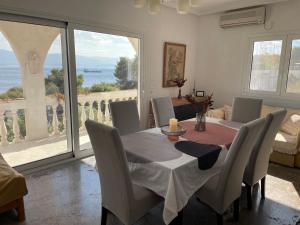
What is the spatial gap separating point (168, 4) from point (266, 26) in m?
1.85

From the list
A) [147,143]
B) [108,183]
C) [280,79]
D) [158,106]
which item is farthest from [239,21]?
[108,183]

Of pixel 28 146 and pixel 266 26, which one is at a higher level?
pixel 266 26

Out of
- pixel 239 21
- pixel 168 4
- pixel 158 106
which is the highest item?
pixel 168 4

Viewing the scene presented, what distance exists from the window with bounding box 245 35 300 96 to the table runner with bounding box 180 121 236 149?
2.17 meters

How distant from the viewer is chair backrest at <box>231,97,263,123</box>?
297cm

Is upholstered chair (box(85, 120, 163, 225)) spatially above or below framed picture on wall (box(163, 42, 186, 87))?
below

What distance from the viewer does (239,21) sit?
431 cm

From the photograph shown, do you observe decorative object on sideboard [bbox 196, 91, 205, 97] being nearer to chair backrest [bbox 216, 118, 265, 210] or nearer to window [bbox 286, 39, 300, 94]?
window [bbox 286, 39, 300, 94]

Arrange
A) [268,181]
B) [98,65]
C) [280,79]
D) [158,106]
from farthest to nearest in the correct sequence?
1. [280,79]
2. [98,65]
3. [158,106]
4. [268,181]

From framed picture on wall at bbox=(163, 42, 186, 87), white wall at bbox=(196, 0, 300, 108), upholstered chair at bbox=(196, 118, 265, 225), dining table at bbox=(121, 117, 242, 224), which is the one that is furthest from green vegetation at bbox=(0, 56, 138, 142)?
upholstered chair at bbox=(196, 118, 265, 225)

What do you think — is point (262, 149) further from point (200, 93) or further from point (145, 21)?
point (200, 93)

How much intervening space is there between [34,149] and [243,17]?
4.28m

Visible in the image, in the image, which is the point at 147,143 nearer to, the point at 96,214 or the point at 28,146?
the point at 96,214

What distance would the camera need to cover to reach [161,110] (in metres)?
3.11
